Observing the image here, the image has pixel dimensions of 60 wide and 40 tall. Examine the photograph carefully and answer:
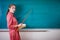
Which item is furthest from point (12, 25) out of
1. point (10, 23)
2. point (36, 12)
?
point (36, 12)

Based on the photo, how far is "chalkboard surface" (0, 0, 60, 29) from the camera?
202 centimetres

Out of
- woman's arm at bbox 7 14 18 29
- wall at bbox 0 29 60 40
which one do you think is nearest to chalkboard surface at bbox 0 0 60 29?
wall at bbox 0 29 60 40

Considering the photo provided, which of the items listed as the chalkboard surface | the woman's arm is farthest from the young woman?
the chalkboard surface

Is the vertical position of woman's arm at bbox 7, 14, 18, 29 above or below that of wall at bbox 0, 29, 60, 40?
above

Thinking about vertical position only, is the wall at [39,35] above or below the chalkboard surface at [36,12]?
below

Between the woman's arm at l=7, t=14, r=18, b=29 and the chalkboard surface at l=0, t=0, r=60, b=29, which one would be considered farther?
the chalkboard surface at l=0, t=0, r=60, b=29

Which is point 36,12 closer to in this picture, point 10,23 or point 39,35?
point 39,35

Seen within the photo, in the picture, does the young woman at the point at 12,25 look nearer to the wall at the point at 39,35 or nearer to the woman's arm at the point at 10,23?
the woman's arm at the point at 10,23

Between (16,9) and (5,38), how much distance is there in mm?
476

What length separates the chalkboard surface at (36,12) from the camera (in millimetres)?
2016

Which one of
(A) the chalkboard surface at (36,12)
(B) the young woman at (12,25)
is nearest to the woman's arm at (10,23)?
(B) the young woman at (12,25)

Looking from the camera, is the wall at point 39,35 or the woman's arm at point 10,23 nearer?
the woman's arm at point 10,23

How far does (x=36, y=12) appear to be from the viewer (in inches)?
79.8

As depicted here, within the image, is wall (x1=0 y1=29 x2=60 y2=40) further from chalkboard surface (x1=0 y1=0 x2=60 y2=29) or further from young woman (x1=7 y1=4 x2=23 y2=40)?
young woman (x1=7 y1=4 x2=23 y2=40)
